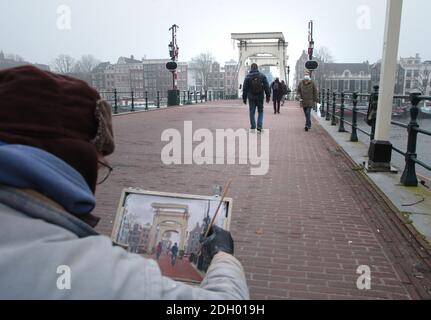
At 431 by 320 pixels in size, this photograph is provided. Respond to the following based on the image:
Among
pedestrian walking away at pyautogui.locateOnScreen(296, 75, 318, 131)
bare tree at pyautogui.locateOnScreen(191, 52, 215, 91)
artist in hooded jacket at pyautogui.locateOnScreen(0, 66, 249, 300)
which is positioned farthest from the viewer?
bare tree at pyautogui.locateOnScreen(191, 52, 215, 91)

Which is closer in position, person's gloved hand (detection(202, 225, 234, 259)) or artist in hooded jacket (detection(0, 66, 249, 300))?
artist in hooded jacket (detection(0, 66, 249, 300))

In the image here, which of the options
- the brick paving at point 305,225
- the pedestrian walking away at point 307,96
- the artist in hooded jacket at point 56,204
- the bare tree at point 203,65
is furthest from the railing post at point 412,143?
the bare tree at point 203,65

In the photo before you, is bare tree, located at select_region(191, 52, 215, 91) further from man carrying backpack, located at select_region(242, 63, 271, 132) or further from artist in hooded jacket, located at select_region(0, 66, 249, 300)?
artist in hooded jacket, located at select_region(0, 66, 249, 300)

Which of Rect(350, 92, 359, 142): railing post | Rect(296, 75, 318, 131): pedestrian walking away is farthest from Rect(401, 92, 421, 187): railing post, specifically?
Rect(296, 75, 318, 131): pedestrian walking away

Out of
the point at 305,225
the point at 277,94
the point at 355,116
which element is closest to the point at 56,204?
the point at 305,225

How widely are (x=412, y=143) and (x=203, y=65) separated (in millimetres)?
104432

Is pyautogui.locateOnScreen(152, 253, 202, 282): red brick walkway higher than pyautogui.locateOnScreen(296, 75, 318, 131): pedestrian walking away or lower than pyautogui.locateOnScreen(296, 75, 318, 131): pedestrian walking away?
lower

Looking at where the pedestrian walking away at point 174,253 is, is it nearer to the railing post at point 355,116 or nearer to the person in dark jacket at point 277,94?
the railing post at point 355,116

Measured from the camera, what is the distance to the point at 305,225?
164 inches

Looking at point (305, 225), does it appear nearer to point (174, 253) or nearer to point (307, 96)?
point (174, 253)

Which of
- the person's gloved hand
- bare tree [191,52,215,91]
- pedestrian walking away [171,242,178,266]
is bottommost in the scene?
pedestrian walking away [171,242,178,266]

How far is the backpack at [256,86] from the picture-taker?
11.3m

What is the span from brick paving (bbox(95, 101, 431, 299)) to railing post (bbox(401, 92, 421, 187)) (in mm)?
540

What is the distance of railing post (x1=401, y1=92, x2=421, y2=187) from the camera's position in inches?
204
